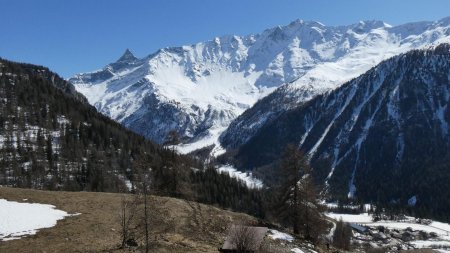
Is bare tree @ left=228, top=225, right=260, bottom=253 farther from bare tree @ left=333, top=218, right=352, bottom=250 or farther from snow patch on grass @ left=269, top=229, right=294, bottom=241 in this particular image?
bare tree @ left=333, top=218, right=352, bottom=250

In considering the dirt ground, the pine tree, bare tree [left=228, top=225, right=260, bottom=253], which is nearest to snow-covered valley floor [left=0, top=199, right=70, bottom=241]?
the dirt ground

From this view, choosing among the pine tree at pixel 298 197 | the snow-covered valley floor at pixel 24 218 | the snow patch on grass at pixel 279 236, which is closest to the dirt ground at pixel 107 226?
the snow-covered valley floor at pixel 24 218

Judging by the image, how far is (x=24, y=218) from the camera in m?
51.5

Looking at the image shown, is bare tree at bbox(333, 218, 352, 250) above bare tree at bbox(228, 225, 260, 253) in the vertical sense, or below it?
below

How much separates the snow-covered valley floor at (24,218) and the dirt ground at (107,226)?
3.88 feet

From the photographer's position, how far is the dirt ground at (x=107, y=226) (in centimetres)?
4431

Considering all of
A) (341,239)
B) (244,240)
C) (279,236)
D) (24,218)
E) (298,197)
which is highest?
(298,197)

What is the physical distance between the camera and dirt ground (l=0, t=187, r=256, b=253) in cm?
4431

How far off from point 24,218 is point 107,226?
8.28 m

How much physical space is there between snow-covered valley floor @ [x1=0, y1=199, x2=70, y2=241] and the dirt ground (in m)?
1.18

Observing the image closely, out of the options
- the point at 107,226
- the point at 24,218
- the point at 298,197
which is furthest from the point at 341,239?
the point at 24,218

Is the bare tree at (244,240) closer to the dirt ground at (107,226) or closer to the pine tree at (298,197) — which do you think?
the dirt ground at (107,226)

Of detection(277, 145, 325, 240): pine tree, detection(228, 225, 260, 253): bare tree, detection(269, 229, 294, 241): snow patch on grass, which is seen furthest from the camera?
detection(277, 145, 325, 240): pine tree

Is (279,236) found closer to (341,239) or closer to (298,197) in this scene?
(298,197)
